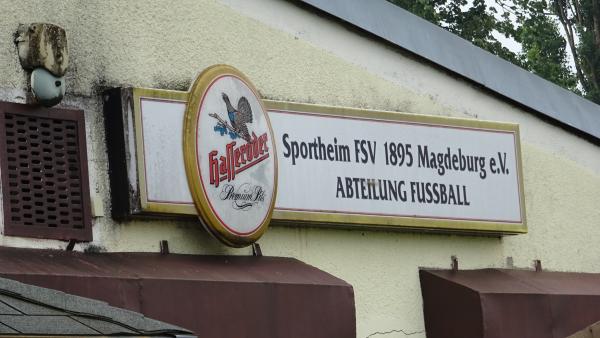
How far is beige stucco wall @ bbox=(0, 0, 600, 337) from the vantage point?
10.3 meters

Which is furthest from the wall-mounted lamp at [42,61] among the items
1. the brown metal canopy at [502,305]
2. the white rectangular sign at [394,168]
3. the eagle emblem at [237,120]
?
the brown metal canopy at [502,305]

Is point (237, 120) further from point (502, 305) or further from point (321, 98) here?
point (502, 305)

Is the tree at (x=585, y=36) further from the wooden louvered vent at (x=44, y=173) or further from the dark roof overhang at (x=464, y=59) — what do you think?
the wooden louvered vent at (x=44, y=173)

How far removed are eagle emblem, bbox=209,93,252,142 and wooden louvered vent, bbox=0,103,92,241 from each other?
117 centimetres

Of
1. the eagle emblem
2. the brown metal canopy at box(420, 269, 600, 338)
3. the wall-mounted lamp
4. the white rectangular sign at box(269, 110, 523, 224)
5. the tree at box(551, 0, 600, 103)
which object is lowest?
the brown metal canopy at box(420, 269, 600, 338)

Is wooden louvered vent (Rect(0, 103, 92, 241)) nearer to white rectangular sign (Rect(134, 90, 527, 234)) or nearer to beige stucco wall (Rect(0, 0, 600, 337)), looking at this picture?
beige stucco wall (Rect(0, 0, 600, 337))

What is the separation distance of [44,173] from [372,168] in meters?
3.11

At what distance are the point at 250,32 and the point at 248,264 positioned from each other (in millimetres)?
1833

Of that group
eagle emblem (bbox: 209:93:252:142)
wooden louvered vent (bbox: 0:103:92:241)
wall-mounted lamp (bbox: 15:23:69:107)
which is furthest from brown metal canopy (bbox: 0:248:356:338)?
wall-mounted lamp (bbox: 15:23:69:107)

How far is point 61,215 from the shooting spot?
32.5 ft

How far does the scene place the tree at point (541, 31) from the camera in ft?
85.9

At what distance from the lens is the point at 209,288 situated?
10.2 meters

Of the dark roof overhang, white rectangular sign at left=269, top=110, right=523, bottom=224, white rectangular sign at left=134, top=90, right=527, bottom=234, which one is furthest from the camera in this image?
the dark roof overhang

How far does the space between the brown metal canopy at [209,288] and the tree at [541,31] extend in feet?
47.5
